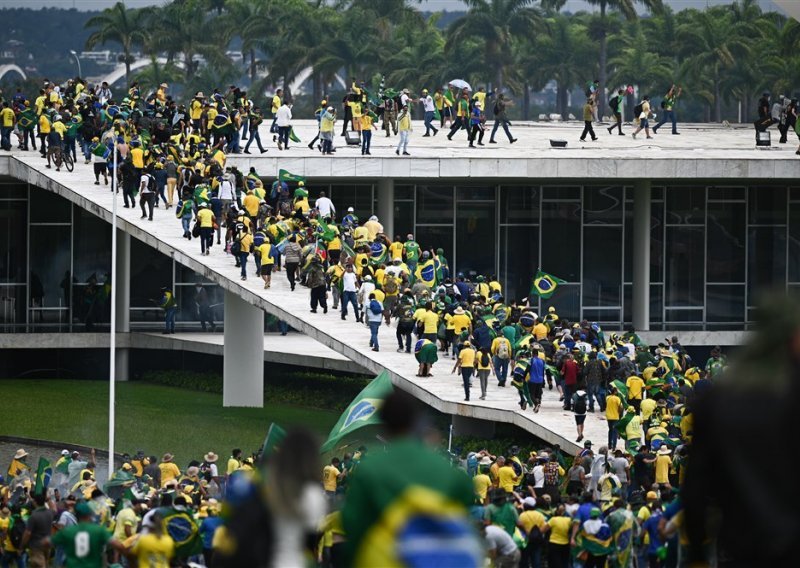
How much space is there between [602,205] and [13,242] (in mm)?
13199

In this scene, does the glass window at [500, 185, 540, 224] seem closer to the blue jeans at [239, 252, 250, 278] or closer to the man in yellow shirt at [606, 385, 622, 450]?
the blue jeans at [239, 252, 250, 278]

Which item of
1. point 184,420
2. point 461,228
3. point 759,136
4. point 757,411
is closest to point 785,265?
point 759,136

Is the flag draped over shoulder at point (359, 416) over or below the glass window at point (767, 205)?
below

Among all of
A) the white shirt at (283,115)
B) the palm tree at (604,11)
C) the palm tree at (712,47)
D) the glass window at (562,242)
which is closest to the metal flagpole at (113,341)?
Answer: the white shirt at (283,115)

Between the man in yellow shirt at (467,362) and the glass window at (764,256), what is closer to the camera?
the man in yellow shirt at (467,362)

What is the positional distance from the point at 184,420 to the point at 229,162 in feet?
21.6

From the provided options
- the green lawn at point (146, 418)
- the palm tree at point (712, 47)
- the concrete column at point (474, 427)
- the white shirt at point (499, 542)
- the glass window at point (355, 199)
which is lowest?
the green lawn at point (146, 418)

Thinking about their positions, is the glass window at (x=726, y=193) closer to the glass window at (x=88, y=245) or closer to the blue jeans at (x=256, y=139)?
the blue jeans at (x=256, y=139)

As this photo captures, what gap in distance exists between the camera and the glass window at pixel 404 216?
135ft

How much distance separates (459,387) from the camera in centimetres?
2681

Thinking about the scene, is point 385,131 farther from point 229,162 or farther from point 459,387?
point 459,387

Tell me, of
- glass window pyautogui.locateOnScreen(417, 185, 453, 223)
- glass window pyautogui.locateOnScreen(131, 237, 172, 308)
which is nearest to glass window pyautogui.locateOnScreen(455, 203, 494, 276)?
glass window pyautogui.locateOnScreen(417, 185, 453, 223)

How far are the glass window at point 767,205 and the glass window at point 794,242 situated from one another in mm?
220

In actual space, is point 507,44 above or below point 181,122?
above
